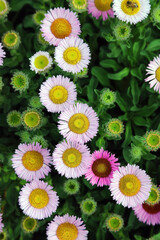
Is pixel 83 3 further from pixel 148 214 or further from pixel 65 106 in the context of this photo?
pixel 148 214

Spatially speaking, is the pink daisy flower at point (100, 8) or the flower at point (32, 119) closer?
the flower at point (32, 119)

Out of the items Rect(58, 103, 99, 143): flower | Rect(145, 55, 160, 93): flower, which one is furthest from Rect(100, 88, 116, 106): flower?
Rect(145, 55, 160, 93): flower

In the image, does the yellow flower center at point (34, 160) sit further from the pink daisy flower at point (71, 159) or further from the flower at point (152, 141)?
the flower at point (152, 141)

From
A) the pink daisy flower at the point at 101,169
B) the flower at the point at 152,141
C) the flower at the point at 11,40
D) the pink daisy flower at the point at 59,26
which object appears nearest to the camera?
the flower at the point at 152,141

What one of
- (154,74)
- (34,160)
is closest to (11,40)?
(34,160)

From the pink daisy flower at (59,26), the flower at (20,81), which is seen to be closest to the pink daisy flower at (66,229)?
the flower at (20,81)

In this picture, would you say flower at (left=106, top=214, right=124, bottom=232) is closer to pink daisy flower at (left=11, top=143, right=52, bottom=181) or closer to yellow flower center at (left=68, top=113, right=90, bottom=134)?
pink daisy flower at (left=11, top=143, right=52, bottom=181)
